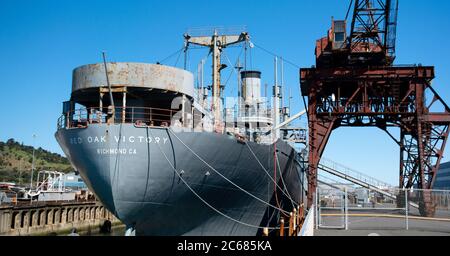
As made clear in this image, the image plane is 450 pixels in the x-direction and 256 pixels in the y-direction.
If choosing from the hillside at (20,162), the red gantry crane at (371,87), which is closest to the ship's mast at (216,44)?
the red gantry crane at (371,87)

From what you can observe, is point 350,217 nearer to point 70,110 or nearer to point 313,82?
point 313,82

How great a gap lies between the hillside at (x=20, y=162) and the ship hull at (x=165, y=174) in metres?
68.0

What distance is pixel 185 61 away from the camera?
92.0 ft

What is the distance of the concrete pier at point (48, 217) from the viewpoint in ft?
114

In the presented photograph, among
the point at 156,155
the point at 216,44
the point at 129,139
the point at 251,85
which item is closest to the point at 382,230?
the point at 156,155

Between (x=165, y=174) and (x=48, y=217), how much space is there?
28614 mm

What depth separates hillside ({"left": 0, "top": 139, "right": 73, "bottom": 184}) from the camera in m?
89.6

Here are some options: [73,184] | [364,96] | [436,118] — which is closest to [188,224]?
[364,96]

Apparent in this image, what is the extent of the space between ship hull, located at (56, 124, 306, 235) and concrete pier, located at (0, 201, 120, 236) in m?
19.9

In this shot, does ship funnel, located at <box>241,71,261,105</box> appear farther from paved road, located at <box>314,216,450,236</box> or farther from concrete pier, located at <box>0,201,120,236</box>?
concrete pier, located at <box>0,201,120,236</box>

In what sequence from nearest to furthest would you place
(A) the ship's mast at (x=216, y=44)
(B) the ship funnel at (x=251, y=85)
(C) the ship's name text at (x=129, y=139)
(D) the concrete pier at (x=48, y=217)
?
1. (C) the ship's name text at (x=129, y=139)
2. (A) the ship's mast at (x=216, y=44)
3. (D) the concrete pier at (x=48, y=217)
4. (B) the ship funnel at (x=251, y=85)

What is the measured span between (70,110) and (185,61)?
1014cm

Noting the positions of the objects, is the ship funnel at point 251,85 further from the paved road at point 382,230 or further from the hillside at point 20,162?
the hillside at point 20,162

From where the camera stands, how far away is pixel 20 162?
97.6 meters
